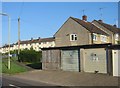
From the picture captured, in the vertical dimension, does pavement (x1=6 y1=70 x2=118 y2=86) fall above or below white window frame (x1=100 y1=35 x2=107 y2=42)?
below

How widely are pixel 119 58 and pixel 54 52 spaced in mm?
10013

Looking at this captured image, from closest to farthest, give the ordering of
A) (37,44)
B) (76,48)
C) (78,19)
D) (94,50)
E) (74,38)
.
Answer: (94,50), (76,48), (74,38), (78,19), (37,44)

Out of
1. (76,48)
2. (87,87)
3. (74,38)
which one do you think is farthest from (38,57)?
(87,87)

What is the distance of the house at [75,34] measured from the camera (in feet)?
147

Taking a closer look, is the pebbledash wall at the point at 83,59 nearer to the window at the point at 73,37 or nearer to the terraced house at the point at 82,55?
the terraced house at the point at 82,55

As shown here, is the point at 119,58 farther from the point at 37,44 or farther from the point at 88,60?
the point at 37,44

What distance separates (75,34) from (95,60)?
19.0m

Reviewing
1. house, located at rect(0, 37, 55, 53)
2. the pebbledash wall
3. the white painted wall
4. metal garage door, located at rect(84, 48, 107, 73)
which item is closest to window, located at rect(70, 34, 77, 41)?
the pebbledash wall

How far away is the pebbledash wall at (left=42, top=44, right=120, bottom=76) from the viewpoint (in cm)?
Answer: 2586

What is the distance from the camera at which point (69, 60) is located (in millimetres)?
30406

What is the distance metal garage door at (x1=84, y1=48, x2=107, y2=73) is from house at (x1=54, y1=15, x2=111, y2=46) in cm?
1626

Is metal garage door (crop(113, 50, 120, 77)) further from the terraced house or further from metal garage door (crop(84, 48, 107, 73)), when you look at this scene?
metal garage door (crop(84, 48, 107, 73))

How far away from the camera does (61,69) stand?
31.1m

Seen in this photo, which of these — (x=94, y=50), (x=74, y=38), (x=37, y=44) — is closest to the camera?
(x=94, y=50)
